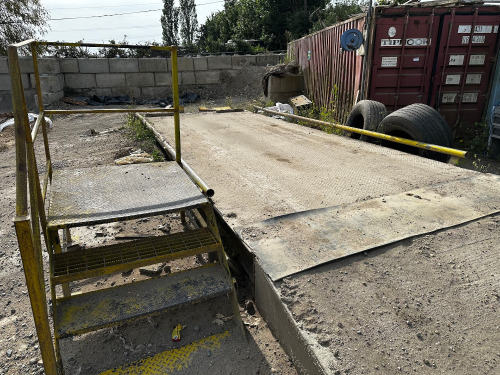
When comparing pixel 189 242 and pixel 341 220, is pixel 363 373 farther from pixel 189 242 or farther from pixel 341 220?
pixel 189 242

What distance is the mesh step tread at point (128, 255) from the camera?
2.13 meters

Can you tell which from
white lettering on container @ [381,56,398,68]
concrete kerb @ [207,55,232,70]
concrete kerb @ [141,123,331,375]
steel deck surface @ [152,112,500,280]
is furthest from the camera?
concrete kerb @ [207,55,232,70]

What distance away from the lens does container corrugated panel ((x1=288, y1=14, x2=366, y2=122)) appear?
7.65m

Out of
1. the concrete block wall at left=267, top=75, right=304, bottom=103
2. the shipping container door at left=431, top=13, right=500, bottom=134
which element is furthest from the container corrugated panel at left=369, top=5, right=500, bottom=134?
the concrete block wall at left=267, top=75, right=304, bottom=103

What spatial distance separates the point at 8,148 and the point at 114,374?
23.8 ft

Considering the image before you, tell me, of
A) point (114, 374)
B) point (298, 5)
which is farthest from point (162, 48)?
point (298, 5)

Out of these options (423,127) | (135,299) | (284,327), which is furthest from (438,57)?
(135,299)

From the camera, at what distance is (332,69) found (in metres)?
8.79

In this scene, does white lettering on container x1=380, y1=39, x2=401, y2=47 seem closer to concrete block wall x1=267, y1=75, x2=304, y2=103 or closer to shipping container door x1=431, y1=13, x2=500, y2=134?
shipping container door x1=431, y1=13, x2=500, y2=134

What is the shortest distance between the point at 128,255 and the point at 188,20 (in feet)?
165

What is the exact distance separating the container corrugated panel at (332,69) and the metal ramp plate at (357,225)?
5.02m

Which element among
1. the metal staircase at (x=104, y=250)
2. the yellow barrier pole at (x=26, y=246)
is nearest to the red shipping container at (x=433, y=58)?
the metal staircase at (x=104, y=250)

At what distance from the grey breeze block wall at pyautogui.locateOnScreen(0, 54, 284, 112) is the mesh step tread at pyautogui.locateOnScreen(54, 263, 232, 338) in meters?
11.9

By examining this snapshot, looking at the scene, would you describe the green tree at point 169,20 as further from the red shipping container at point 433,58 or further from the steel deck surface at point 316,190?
the steel deck surface at point 316,190
